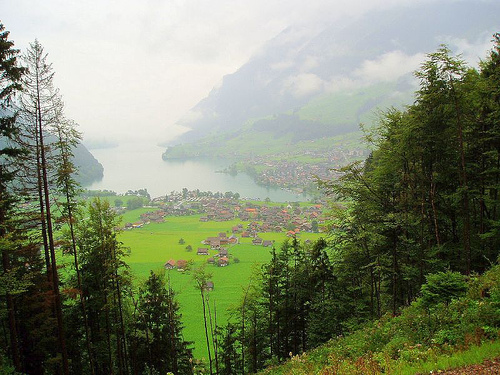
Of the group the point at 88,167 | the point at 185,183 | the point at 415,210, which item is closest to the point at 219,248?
the point at 415,210

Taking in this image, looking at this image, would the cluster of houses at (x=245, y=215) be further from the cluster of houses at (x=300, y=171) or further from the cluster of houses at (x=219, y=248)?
the cluster of houses at (x=300, y=171)

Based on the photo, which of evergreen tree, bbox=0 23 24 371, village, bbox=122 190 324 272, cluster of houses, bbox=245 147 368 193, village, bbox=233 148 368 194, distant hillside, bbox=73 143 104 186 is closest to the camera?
evergreen tree, bbox=0 23 24 371

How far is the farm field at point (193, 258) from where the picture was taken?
36134mm

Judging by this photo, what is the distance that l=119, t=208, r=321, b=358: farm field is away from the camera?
3613 centimetres

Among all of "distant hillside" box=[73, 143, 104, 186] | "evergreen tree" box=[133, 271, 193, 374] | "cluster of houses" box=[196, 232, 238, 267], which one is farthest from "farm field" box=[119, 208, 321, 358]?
"distant hillside" box=[73, 143, 104, 186]

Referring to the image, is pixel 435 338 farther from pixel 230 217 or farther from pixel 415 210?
pixel 230 217

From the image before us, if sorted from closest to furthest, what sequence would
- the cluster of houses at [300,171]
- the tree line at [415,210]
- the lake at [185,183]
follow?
the tree line at [415,210] < the lake at [185,183] < the cluster of houses at [300,171]

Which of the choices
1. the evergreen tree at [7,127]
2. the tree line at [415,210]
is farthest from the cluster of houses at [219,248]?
the evergreen tree at [7,127]

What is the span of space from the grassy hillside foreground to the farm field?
38.3 feet

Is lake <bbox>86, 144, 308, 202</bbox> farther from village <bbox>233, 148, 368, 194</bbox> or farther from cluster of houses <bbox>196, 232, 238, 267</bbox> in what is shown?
cluster of houses <bbox>196, 232, 238, 267</bbox>

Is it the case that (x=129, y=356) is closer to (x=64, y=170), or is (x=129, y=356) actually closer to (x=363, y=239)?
(x=64, y=170)

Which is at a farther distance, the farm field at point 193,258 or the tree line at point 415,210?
the farm field at point 193,258

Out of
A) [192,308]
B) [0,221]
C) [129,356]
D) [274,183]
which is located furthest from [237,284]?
[274,183]

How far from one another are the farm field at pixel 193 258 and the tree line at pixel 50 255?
4.28 metres
